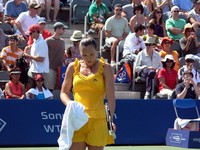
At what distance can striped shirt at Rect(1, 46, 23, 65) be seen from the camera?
1451cm

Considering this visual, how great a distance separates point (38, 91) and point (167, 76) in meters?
2.69

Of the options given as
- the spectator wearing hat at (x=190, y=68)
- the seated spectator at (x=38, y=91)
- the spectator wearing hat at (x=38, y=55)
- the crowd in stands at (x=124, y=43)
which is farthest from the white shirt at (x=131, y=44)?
the seated spectator at (x=38, y=91)

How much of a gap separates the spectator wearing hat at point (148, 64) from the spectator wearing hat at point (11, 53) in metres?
2.37

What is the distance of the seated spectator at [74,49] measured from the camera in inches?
592

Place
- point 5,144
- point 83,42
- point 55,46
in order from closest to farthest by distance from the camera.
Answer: point 83,42 < point 5,144 < point 55,46

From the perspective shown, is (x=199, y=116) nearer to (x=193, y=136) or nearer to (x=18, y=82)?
(x=193, y=136)

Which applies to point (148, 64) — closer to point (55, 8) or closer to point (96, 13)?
point (96, 13)

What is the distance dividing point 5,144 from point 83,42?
5.68 meters

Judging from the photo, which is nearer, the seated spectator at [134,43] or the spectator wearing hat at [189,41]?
the seated spectator at [134,43]

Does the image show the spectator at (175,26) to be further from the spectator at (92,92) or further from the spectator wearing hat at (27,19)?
the spectator at (92,92)

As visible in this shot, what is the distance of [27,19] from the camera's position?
16.0m

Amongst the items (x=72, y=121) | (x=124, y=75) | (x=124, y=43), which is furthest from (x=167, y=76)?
(x=72, y=121)

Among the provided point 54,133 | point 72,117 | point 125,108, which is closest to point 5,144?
point 54,133

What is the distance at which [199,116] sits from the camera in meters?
14.0
